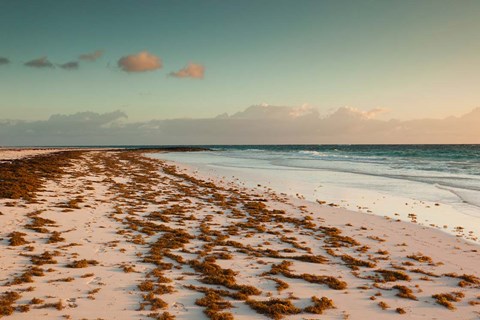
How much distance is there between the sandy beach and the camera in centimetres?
826

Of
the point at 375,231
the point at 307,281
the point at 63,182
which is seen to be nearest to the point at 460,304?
the point at 307,281

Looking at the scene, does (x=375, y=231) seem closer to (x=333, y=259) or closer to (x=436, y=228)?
(x=436, y=228)

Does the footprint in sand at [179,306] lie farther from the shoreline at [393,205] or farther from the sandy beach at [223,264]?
the shoreline at [393,205]

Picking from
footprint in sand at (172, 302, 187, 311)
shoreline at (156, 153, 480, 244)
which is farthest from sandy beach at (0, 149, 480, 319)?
shoreline at (156, 153, 480, 244)

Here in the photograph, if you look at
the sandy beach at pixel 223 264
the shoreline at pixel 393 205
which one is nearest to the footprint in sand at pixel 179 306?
the sandy beach at pixel 223 264

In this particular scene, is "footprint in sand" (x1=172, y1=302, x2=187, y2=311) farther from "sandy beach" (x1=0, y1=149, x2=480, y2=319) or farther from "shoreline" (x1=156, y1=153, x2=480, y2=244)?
"shoreline" (x1=156, y1=153, x2=480, y2=244)

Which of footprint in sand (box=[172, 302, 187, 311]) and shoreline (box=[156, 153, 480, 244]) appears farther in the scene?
shoreline (box=[156, 153, 480, 244])

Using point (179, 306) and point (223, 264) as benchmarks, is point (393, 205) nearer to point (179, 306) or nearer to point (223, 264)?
point (223, 264)

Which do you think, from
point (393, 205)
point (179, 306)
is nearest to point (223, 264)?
point (179, 306)

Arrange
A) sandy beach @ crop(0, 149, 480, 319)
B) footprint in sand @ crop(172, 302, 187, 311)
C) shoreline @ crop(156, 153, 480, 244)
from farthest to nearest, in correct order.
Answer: shoreline @ crop(156, 153, 480, 244) → sandy beach @ crop(0, 149, 480, 319) → footprint in sand @ crop(172, 302, 187, 311)

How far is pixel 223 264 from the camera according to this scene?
1124 centimetres

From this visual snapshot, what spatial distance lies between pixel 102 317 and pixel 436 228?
15367 millimetres

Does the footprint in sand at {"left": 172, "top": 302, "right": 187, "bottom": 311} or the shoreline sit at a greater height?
the shoreline

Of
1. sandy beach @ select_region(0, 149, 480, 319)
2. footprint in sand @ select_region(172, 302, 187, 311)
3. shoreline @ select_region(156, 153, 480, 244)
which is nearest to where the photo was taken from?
footprint in sand @ select_region(172, 302, 187, 311)
